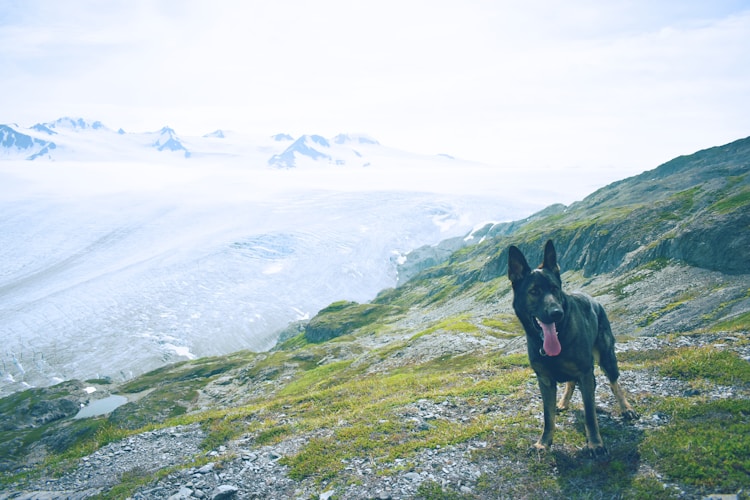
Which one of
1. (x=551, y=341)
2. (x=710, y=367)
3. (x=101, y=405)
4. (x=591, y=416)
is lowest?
(x=101, y=405)

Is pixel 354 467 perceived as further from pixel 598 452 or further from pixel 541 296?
pixel 541 296

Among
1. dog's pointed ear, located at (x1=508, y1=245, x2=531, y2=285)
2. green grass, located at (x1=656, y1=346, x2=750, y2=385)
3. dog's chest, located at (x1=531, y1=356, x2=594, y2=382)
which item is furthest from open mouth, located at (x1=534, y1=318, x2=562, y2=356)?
green grass, located at (x1=656, y1=346, x2=750, y2=385)

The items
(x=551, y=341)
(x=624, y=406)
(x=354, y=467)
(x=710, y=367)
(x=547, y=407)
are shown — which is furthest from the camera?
(x=710, y=367)

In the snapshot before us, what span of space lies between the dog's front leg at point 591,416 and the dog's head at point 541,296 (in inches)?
57.0

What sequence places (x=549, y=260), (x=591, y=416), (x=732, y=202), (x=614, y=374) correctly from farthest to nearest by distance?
1. (x=732, y=202)
2. (x=614, y=374)
3. (x=591, y=416)
4. (x=549, y=260)

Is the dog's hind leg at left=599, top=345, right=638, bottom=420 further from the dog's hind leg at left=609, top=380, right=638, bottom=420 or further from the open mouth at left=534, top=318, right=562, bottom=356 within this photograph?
the open mouth at left=534, top=318, right=562, bottom=356

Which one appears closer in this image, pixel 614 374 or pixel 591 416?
pixel 591 416

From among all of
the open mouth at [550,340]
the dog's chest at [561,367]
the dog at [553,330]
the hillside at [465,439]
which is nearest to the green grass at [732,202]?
the hillside at [465,439]

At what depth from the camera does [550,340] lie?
8203 millimetres

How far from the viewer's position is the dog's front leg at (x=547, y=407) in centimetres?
931

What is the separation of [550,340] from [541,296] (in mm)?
864

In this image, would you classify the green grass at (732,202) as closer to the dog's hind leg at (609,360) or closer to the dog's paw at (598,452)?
the dog's hind leg at (609,360)

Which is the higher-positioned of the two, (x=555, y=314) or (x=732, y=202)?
(x=732, y=202)

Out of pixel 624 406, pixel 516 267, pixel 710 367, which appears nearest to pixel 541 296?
pixel 516 267
